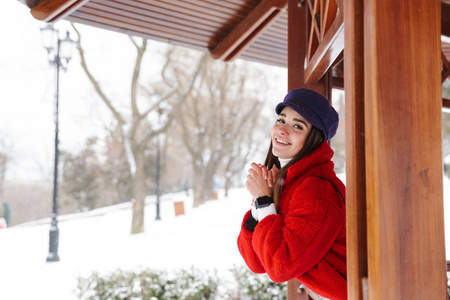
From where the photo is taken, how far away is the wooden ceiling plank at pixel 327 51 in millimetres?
1485

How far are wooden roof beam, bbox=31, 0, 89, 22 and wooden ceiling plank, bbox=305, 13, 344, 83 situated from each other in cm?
141

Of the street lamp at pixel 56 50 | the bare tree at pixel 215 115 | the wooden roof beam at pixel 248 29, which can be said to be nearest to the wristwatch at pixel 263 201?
the wooden roof beam at pixel 248 29

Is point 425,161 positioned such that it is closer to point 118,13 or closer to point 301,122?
point 301,122

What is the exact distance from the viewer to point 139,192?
968 cm

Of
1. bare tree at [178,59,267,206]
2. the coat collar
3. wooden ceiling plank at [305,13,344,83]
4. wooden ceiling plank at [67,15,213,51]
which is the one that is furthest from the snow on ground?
the coat collar

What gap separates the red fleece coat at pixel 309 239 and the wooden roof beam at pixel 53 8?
1.81 metres

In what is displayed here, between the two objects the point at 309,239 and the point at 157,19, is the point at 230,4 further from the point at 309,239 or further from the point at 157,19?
the point at 309,239

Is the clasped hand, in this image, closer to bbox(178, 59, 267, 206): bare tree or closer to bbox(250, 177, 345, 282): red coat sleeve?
bbox(250, 177, 345, 282): red coat sleeve

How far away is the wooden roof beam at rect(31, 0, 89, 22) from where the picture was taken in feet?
7.70

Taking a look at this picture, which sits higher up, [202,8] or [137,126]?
[137,126]

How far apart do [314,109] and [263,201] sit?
0.40m

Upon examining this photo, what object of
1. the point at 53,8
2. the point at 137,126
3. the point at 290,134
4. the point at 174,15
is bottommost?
the point at 290,134

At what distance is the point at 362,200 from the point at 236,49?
2513mm

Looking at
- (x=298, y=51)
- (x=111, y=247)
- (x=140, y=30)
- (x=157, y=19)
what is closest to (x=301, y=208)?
(x=298, y=51)
